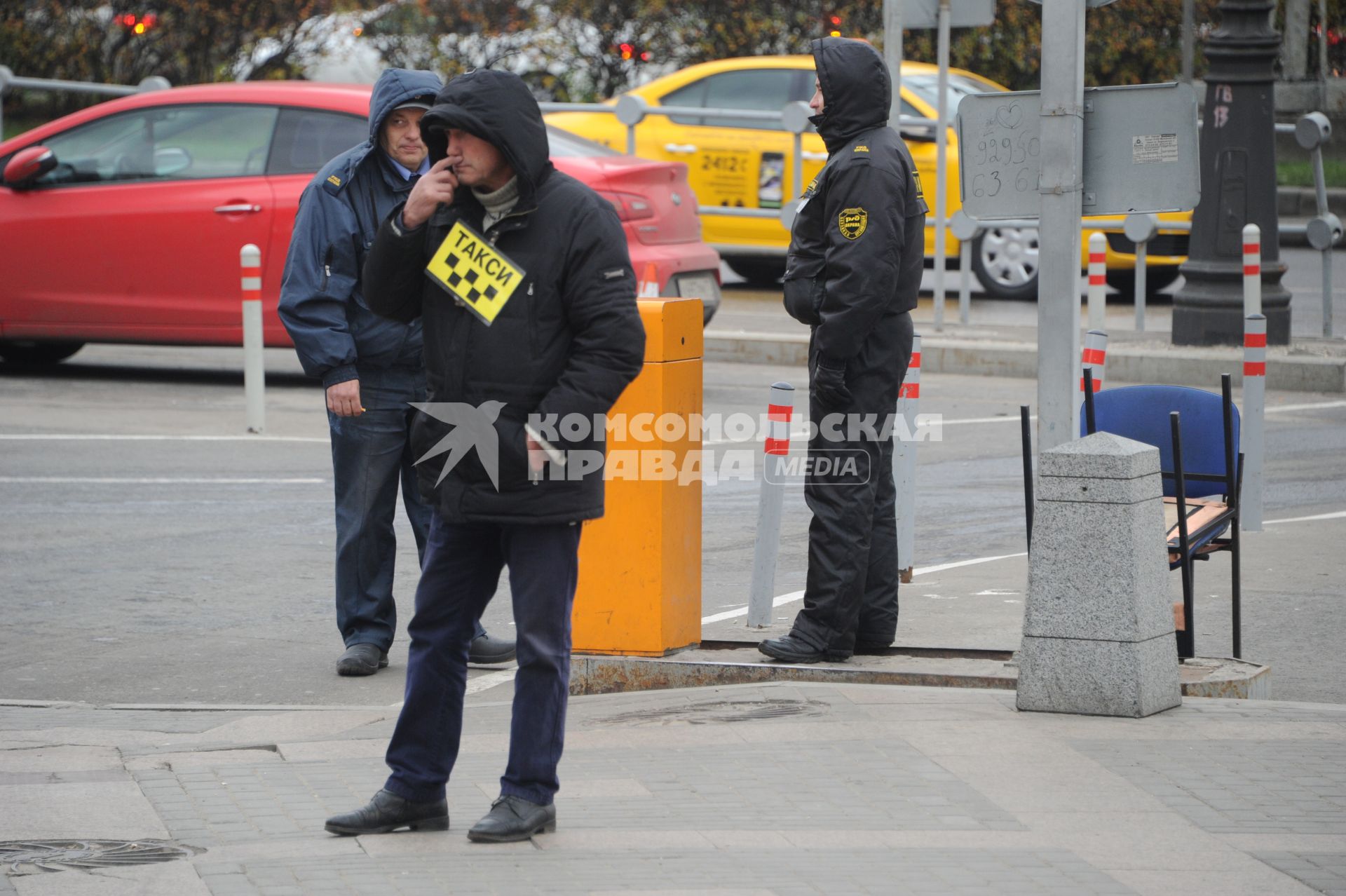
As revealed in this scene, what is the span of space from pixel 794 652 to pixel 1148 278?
13.2m

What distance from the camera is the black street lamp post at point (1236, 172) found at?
13.9m

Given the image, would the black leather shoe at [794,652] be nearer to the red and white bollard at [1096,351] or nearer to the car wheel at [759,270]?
the red and white bollard at [1096,351]

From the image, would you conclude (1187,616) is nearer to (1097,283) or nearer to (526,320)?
(526,320)

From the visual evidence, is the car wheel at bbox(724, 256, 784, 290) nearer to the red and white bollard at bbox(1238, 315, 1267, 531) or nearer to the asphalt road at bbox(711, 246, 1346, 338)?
the asphalt road at bbox(711, 246, 1346, 338)

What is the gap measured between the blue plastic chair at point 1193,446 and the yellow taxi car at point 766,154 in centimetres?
965

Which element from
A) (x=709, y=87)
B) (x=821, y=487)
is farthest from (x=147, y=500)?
(x=709, y=87)

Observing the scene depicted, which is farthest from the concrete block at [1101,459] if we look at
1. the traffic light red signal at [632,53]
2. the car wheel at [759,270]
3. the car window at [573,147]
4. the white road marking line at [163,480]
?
the traffic light red signal at [632,53]

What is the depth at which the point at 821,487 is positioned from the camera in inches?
250

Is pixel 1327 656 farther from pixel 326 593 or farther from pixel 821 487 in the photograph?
pixel 326 593

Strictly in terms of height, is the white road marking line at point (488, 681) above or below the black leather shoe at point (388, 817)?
below

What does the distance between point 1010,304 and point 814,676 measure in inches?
484

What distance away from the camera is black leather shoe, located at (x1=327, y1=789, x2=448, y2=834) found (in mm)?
4797

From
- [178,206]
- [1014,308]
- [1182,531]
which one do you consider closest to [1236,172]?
[1014,308]

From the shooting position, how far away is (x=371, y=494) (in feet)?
22.1
